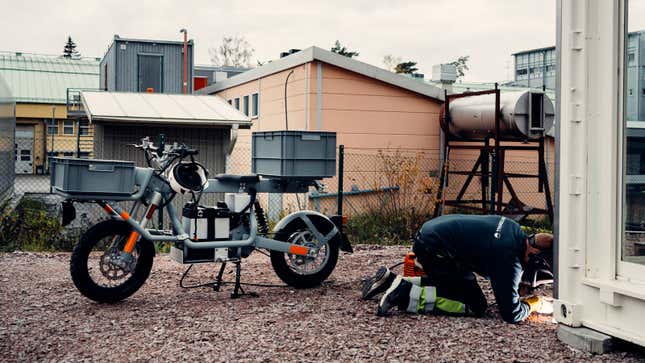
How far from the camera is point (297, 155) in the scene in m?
7.12

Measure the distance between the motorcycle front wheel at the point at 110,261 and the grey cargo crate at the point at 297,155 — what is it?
1.44 metres

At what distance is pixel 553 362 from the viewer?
4.86 m

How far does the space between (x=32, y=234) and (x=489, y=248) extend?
7.10 meters

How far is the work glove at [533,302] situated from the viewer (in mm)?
6184

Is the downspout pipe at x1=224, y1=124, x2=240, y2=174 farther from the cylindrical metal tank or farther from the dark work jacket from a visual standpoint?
the dark work jacket

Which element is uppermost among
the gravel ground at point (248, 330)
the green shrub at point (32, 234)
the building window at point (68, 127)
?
the building window at point (68, 127)

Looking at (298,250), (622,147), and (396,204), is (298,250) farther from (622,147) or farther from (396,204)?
(396,204)

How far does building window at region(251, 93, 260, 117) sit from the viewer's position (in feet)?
53.9

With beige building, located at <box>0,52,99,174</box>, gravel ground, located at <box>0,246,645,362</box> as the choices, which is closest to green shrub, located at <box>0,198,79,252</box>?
gravel ground, located at <box>0,246,645,362</box>

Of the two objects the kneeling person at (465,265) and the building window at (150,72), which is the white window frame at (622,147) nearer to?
the kneeling person at (465,265)

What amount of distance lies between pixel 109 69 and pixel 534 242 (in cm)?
2101

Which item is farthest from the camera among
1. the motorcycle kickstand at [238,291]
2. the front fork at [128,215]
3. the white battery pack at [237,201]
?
the white battery pack at [237,201]

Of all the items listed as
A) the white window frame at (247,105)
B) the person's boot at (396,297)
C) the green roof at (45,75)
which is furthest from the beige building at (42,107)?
the person's boot at (396,297)

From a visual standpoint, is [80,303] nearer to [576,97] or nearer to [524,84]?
[576,97]
